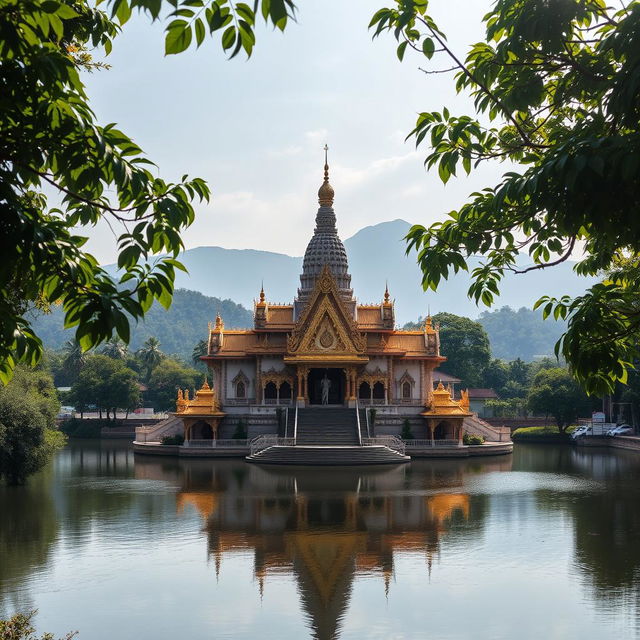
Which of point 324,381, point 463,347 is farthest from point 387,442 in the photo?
point 463,347

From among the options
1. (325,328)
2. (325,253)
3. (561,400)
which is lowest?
(561,400)

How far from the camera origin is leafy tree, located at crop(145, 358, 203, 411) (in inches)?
3226

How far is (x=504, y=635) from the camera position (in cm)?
1254

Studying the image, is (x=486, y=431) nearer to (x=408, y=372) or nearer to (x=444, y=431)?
(x=444, y=431)

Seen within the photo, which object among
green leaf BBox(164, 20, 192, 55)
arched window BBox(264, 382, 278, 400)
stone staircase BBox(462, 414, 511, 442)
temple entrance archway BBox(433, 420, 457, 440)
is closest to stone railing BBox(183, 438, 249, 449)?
arched window BBox(264, 382, 278, 400)

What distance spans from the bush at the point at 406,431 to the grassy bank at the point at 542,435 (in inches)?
706

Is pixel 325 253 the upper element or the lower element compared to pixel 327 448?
upper

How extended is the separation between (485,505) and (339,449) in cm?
1313

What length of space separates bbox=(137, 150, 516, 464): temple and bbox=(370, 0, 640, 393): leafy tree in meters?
33.3

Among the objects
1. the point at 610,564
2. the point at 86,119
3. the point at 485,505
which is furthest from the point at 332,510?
the point at 86,119

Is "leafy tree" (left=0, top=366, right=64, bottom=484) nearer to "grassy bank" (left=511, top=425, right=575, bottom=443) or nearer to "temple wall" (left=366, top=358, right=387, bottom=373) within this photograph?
"temple wall" (left=366, top=358, right=387, bottom=373)

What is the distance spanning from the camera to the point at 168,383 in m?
83.2

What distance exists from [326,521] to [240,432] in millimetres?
22799

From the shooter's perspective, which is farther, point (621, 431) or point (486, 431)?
point (621, 431)
